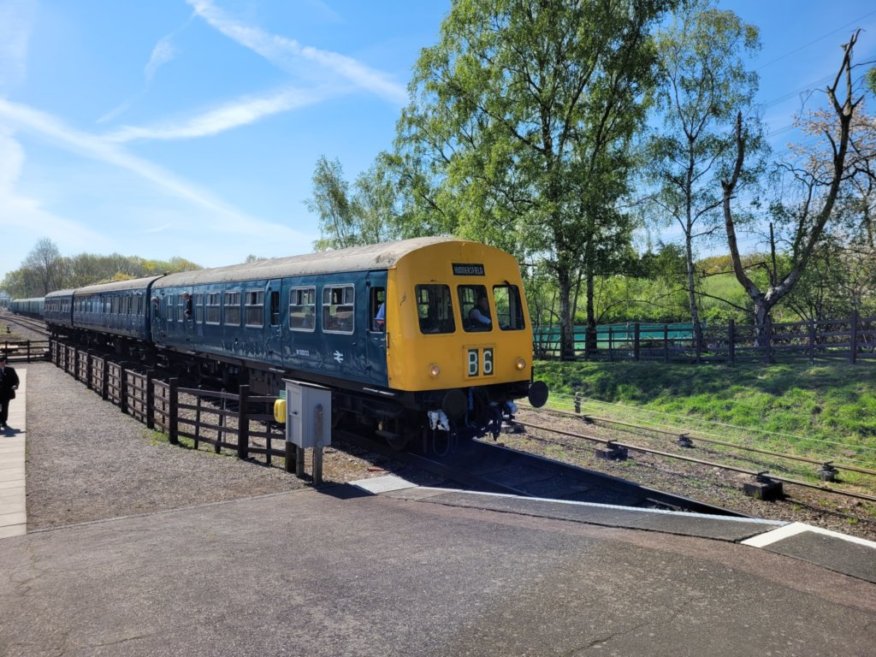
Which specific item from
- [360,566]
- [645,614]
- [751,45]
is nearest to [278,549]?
[360,566]

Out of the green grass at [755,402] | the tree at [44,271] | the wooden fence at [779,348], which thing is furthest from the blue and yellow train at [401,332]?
the tree at [44,271]

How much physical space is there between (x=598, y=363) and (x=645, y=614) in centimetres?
1880

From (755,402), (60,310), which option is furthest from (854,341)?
(60,310)

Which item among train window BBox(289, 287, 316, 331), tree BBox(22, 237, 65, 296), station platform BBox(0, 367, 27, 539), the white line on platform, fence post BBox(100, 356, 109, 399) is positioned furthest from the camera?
tree BBox(22, 237, 65, 296)

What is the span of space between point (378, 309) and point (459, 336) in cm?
135

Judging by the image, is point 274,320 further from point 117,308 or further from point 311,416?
point 117,308

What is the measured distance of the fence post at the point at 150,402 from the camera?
40.7ft

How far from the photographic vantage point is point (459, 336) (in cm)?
955

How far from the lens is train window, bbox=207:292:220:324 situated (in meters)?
15.6

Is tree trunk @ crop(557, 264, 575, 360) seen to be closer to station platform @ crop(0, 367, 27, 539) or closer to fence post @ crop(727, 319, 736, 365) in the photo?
fence post @ crop(727, 319, 736, 365)

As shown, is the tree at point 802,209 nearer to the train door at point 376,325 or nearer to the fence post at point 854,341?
the fence post at point 854,341

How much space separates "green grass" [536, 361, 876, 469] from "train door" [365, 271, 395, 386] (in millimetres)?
8622

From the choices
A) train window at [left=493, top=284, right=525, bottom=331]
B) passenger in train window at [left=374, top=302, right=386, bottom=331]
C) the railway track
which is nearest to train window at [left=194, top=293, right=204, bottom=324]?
the railway track

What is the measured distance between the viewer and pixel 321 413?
330 inches
